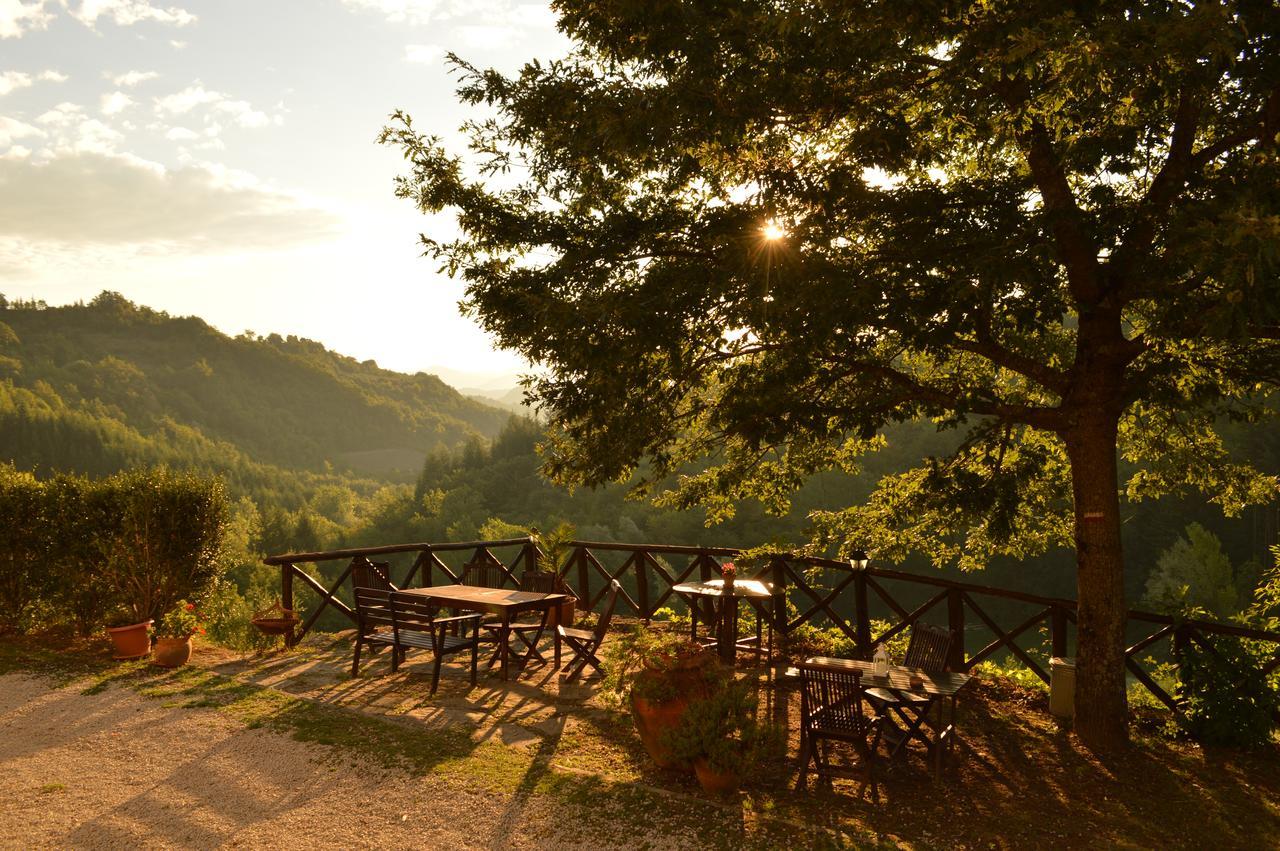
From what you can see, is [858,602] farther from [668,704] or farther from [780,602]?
[668,704]

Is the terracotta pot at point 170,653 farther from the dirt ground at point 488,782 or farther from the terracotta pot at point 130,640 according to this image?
the dirt ground at point 488,782

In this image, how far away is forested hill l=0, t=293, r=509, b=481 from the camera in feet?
219

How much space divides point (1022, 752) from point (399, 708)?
192 inches

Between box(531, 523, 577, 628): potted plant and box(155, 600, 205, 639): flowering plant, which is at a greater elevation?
box(531, 523, 577, 628): potted plant

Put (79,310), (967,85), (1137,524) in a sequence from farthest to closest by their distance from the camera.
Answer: (79,310), (1137,524), (967,85)

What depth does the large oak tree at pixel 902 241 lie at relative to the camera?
5141 millimetres

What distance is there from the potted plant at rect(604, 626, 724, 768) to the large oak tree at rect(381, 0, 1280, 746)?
178cm

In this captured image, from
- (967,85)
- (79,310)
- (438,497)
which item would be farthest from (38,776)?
(79,310)

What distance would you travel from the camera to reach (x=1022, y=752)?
653cm

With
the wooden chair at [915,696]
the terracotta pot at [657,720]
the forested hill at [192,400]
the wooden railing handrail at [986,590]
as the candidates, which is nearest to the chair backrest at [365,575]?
the wooden railing handrail at [986,590]

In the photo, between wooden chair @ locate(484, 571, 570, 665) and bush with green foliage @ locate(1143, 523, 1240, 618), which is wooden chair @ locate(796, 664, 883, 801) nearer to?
wooden chair @ locate(484, 571, 570, 665)

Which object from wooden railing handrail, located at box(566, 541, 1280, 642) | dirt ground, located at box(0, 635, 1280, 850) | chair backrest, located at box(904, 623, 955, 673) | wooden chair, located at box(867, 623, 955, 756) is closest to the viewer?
dirt ground, located at box(0, 635, 1280, 850)

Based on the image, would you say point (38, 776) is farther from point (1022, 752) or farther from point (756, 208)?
point (1022, 752)

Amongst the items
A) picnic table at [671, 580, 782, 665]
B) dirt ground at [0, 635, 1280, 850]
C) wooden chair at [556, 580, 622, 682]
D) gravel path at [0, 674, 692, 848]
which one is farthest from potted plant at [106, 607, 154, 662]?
picnic table at [671, 580, 782, 665]
